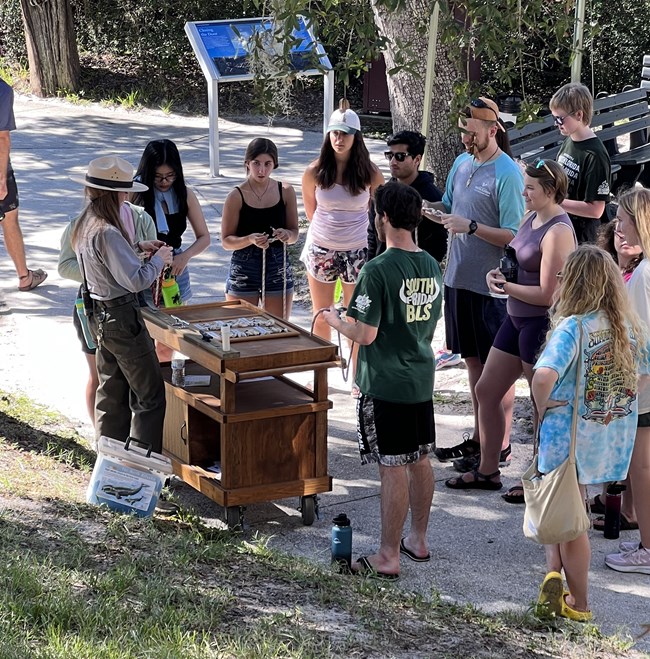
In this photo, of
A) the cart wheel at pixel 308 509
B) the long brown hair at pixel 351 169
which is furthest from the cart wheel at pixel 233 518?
the long brown hair at pixel 351 169

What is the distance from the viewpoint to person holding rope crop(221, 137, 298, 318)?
6.55 metres

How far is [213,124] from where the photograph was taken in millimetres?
12836

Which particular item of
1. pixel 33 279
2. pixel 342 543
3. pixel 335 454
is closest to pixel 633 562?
pixel 342 543

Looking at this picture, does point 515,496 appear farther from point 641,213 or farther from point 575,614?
point 641,213

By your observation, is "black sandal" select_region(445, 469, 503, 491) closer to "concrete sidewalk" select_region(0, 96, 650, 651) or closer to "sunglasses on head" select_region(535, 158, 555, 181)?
"concrete sidewalk" select_region(0, 96, 650, 651)

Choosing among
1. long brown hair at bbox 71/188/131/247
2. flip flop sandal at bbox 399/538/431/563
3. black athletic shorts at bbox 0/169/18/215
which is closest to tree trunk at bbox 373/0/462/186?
black athletic shorts at bbox 0/169/18/215

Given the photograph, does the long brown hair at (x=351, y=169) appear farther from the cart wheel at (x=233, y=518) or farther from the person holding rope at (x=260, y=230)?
the cart wheel at (x=233, y=518)

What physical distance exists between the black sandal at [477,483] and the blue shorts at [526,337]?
2.43ft

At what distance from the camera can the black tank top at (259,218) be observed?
6.63 meters

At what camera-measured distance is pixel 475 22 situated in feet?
17.7

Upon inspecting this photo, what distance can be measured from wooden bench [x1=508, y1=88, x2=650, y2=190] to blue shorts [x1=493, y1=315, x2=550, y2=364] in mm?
5137

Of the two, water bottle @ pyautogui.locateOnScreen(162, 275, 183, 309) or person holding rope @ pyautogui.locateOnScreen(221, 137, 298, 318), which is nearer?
water bottle @ pyautogui.locateOnScreen(162, 275, 183, 309)

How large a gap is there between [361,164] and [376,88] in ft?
35.9

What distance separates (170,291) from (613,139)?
21.4 ft
